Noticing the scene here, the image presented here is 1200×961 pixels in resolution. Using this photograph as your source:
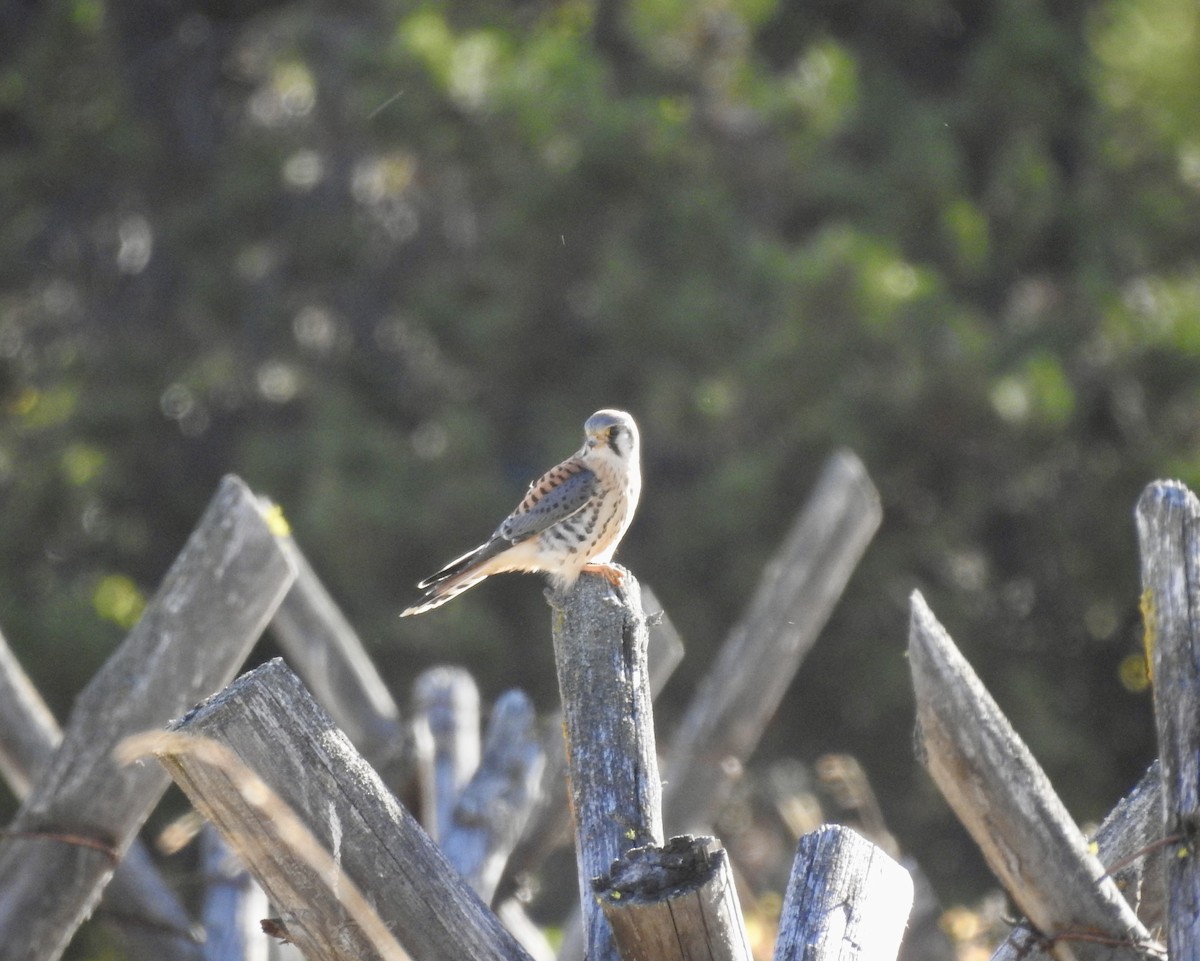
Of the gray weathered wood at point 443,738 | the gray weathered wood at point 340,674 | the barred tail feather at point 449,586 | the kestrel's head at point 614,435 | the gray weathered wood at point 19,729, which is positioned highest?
the kestrel's head at point 614,435

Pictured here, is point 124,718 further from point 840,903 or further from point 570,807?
point 840,903

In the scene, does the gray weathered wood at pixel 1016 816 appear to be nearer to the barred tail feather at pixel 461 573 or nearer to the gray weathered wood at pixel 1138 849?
the gray weathered wood at pixel 1138 849

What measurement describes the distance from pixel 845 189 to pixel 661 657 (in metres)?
3.99

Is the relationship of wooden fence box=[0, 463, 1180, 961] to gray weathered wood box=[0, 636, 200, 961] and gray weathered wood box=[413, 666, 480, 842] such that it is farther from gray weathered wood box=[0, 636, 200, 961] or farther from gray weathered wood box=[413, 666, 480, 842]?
gray weathered wood box=[413, 666, 480, 842]

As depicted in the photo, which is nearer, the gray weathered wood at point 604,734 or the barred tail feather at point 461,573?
the gray weathered wood at point 604,734

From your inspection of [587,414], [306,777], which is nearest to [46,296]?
[587,414]

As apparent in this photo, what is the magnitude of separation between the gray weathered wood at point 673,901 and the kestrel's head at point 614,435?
2479mm

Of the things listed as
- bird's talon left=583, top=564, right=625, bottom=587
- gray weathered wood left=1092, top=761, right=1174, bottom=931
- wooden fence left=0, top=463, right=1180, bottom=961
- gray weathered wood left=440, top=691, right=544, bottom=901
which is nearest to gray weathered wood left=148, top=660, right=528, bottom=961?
→ wooden fence left=0, top=463, right=1180, bottom=961

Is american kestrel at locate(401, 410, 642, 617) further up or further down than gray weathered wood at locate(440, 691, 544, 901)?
further up

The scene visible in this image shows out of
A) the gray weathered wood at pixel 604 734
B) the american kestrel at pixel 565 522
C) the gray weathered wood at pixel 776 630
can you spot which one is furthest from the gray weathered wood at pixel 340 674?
the gray weathered wood at pixel 604 734

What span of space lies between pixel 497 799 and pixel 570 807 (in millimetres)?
1633

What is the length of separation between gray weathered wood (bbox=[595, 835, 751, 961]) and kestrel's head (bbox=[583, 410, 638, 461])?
248 centimetres

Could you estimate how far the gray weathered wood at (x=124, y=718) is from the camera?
3525 millimetres

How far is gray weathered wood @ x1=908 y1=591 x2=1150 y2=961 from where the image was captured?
2.82 m
